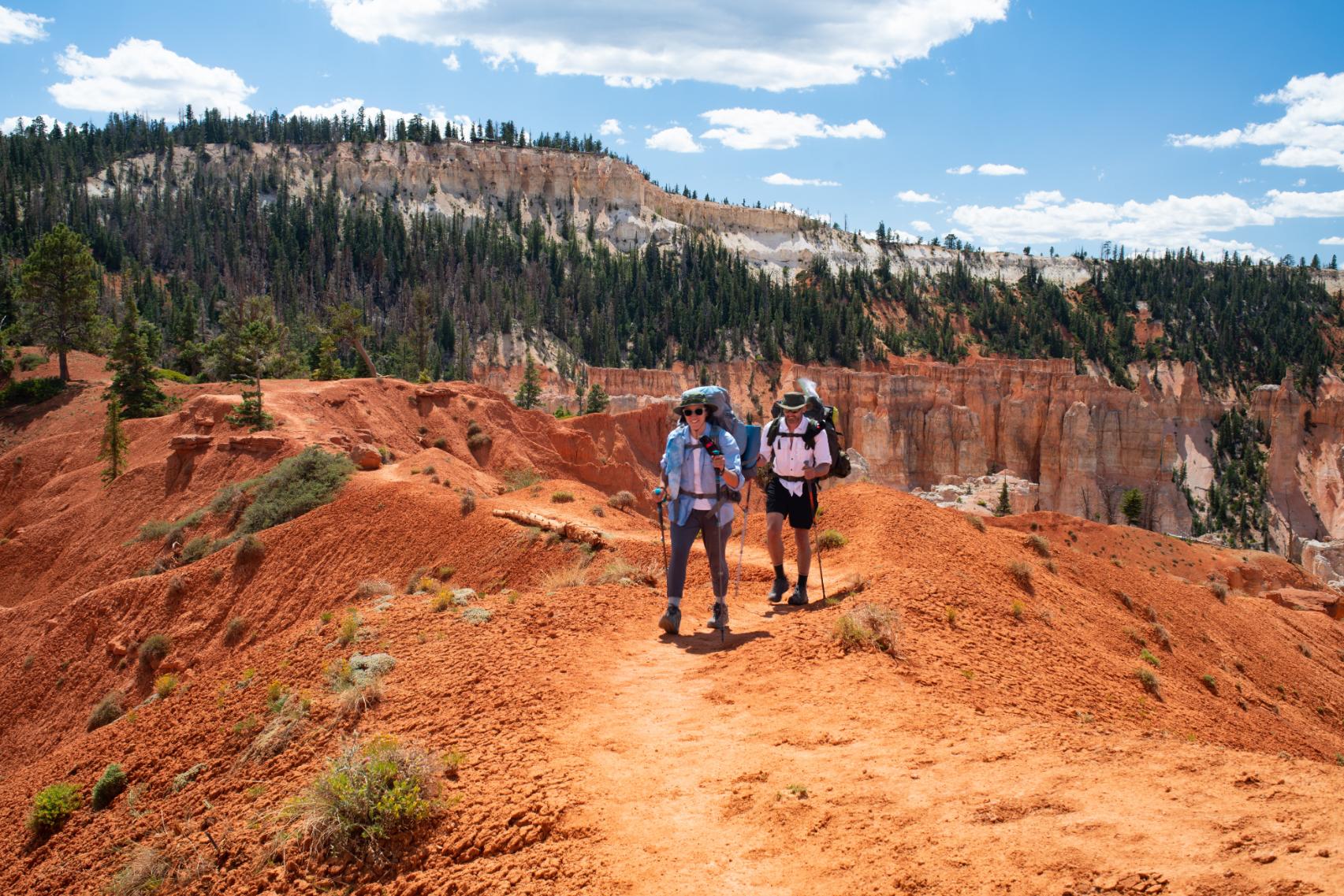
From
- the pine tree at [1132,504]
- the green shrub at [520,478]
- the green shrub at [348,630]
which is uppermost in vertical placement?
the green shrub at [348,630]

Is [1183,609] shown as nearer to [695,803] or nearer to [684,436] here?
[684,436]

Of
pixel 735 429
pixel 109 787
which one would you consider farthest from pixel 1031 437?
pixel 109 787

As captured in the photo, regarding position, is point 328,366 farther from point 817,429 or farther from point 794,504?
point 817,429

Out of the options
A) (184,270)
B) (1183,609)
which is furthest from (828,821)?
(184,270)

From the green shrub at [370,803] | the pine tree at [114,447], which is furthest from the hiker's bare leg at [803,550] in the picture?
the pine tree at [114,447]

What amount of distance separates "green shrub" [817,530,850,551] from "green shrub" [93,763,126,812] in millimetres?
7832

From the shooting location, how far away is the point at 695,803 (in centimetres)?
465

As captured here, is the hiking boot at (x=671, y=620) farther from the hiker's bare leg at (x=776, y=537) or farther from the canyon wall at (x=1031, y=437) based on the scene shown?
the canyon wall at (x=1031, y=437)

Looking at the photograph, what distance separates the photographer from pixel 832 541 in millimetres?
11523

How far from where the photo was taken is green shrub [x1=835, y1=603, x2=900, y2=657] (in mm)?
6887

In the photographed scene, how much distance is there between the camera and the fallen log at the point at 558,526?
12695mm

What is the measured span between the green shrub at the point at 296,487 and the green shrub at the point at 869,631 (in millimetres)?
13726

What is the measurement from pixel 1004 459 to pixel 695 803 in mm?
63156

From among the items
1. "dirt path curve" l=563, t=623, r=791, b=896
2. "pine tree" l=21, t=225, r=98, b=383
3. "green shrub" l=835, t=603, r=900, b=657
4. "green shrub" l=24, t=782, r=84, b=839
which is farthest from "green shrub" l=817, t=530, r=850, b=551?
"pine tree" l=21, t=225, r=98, b=383
